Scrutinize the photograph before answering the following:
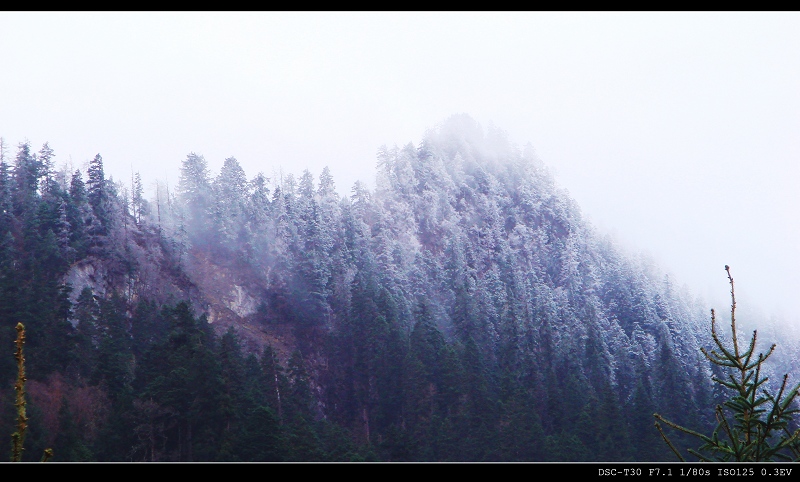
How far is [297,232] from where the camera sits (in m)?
98.1

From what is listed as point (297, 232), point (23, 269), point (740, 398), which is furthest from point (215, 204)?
point (740, 398)

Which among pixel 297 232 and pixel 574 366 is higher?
pixel 297 232

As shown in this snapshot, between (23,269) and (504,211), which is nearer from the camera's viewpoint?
(23,269)

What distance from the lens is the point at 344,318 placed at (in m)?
81.4

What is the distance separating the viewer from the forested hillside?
45656 mm

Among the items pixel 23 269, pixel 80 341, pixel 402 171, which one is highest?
pixel 402 171

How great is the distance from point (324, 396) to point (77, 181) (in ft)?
131

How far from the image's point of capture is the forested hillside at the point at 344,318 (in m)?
45.7

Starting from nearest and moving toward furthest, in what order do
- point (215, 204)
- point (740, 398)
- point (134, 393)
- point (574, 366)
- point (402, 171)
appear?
point (740, 398) → point (134, 393) → point (574, 366) → point (215, 204) → point (402, 171)

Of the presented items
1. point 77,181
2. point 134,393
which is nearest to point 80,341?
point 134,393

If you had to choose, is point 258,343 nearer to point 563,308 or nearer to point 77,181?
point 77,181

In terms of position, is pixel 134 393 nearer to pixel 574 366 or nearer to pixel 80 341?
pixel 80 341
